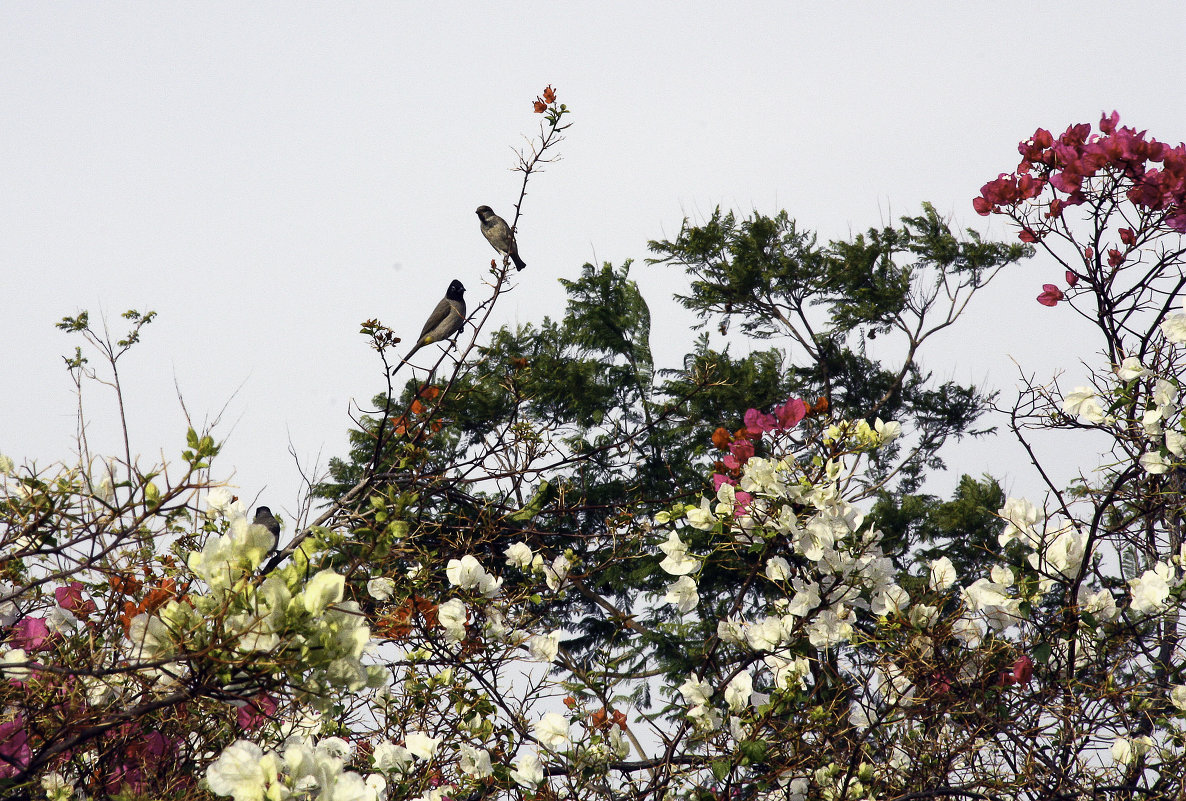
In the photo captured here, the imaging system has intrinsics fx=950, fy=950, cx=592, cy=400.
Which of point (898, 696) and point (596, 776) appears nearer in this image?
point (898, 696)

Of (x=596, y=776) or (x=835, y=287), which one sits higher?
(x=835, y=287)

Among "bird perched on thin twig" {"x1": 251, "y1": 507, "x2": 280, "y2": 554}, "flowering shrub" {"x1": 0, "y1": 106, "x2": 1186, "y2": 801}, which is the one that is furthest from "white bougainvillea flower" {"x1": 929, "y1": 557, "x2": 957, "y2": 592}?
"bird perched on thin twig" {"x1": 251, "y1": 507, "x2": 280, "y2": 554}

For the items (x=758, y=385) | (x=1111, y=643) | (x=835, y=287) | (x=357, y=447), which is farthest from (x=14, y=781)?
(x=835, y=287)

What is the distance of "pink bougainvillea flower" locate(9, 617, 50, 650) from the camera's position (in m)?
2.57

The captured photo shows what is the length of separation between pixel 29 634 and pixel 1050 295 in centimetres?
345

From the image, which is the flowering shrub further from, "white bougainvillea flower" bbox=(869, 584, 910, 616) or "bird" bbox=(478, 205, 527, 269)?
"bird" bbox=(478, 205, 527, 269)

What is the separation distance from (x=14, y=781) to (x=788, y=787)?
6.64 ft

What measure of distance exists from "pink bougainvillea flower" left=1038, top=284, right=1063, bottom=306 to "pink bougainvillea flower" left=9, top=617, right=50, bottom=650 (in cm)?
336

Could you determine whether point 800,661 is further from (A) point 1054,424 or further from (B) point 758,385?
(B) point 758,385

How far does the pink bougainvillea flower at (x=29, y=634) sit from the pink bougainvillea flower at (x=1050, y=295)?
336 centimetres

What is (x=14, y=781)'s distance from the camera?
5.15ft

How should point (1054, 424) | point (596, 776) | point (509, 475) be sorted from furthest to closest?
point (509, 475)
point (1054, 424)
point (596, 776)

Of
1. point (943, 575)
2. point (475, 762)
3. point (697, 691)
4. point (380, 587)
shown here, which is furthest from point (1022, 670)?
point (380, 587)

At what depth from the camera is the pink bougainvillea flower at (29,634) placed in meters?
2.57
